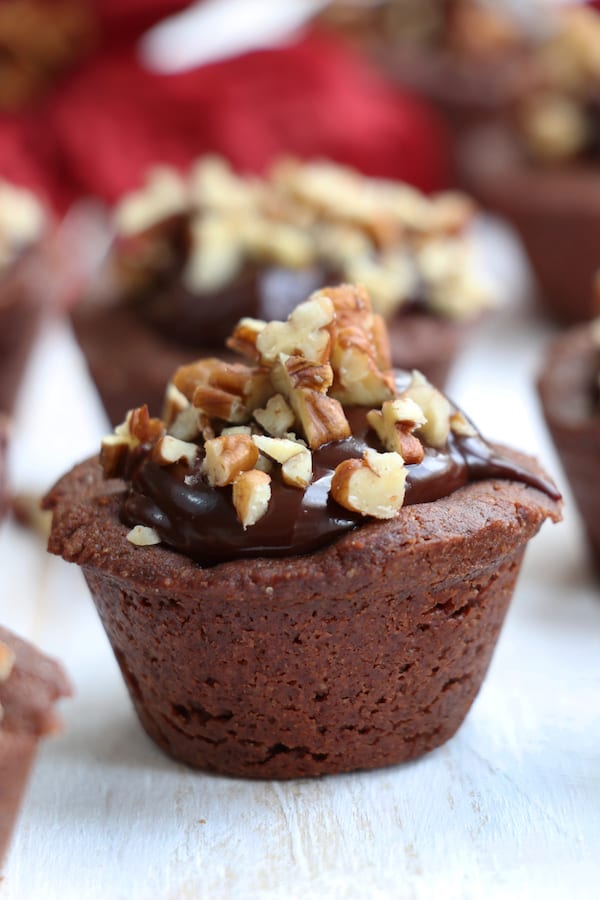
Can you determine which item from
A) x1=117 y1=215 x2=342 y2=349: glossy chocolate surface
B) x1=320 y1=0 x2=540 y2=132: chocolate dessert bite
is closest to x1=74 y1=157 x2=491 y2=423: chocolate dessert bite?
x1=117 y1=215 x2=342 y2=349: glossy chocolate surface

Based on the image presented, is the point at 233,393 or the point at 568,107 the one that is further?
the point at 568,107

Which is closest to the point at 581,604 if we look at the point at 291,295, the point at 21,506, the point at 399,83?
the point at 291,295

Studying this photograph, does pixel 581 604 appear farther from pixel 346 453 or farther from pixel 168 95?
pixel 168 95

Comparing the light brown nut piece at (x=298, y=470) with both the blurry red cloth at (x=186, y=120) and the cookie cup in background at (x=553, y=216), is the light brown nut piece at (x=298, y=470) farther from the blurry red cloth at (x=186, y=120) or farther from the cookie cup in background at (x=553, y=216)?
the blurry red cloth at (x=186, y=120)

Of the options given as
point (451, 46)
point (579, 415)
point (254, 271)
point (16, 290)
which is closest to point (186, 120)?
point (451, 46)

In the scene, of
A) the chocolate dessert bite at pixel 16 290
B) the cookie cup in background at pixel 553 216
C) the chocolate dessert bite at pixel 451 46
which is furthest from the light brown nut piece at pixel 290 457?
the chocolate dessert bite at pixel 451 46

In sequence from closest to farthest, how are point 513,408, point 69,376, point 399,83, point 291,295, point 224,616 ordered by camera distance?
point 224,616, point 291,295, point 513,408, point 69,376, point 399,83

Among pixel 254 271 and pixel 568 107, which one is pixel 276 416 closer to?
pixel 254 271
